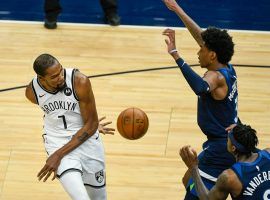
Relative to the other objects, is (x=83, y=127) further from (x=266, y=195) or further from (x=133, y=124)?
(x=266, y=195)

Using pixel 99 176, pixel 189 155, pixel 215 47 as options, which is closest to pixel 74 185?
pixel 99 176

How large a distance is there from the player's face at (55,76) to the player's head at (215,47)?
1141 millimetres

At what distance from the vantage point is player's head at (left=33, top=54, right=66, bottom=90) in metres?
5.51

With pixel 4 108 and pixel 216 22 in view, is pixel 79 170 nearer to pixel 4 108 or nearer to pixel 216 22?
pixel 4 108

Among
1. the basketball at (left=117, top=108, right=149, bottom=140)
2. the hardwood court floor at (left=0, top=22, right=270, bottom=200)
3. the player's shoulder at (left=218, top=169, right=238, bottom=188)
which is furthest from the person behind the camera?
the hardwood court floor at (left=0, top=22, right=270, bottom=200)

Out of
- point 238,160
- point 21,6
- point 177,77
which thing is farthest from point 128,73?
point 238,160

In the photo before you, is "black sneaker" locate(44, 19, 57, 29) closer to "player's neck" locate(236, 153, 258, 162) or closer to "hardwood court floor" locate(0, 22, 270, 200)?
"hardwood court floor" locate(0, 22, 270, 200)

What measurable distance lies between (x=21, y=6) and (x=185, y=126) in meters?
4.91

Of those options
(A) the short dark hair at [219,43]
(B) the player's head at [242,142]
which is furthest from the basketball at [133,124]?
Result: (B) the player's head at [242,142]

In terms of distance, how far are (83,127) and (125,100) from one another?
3140 mm

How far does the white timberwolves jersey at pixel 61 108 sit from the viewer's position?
567 cm

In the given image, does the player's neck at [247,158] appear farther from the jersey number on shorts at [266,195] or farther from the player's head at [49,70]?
the player's head at [49,70]

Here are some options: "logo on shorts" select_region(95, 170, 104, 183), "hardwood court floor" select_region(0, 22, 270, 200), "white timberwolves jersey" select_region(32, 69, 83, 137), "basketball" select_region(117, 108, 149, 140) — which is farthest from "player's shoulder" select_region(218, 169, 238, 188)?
"hardwood court floor" select_region(0, 22, 270, 200)

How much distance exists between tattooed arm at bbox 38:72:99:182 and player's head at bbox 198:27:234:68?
3.20 ft
